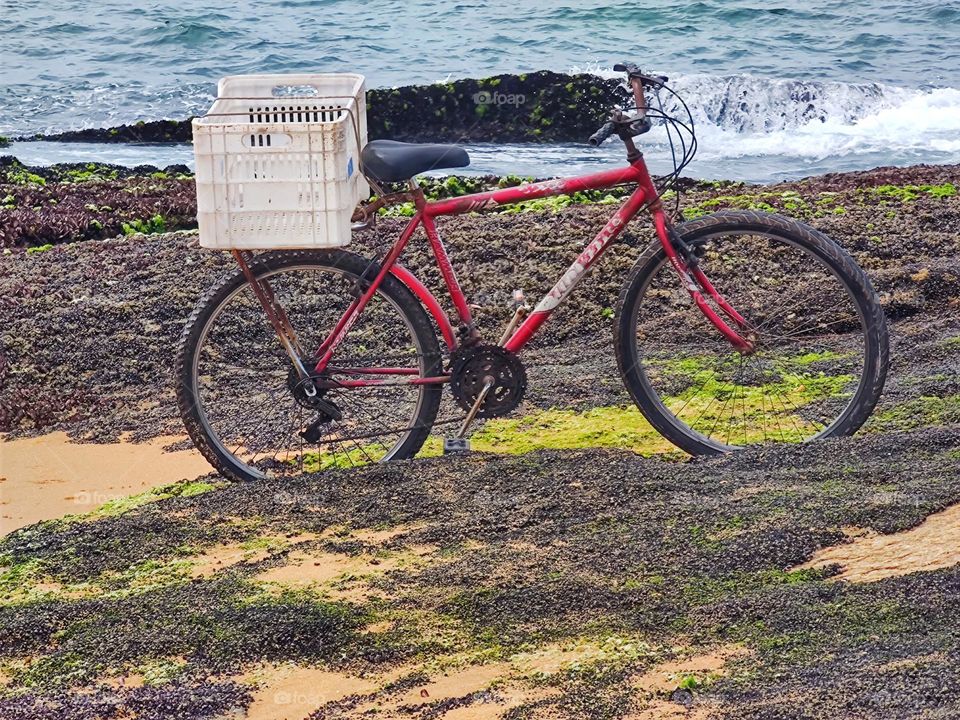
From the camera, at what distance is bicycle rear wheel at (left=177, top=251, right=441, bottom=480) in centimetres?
488

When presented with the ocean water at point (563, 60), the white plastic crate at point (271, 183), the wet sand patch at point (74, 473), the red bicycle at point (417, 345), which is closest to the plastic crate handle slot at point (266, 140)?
the white plastic crate at point (271, 183)

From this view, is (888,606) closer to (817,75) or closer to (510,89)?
(510,89)

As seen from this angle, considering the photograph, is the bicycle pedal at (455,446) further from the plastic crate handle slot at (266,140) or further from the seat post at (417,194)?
the plastic crate handle slot at (266,140)

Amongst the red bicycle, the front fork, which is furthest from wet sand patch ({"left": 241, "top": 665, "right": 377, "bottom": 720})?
the front fork

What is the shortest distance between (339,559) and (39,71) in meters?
25.3

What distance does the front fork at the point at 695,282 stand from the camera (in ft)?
15.6

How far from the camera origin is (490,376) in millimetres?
4816

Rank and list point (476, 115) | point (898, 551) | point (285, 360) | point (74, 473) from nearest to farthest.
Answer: point (898, 551) → point (285, 360) → point (74, 473) → point (476, 115)

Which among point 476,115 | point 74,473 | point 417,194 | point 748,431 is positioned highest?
→ point 417,194

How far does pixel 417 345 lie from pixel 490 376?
1.08 ft

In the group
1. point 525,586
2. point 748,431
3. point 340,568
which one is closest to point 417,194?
point 340,568

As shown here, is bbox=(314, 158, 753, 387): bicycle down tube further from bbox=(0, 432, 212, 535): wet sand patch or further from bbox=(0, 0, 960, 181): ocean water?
bbox=(0, 0, 960, 181): ocean water

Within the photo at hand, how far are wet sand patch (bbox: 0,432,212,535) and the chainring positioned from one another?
4.56ft

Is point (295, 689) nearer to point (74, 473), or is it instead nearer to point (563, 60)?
point (74, 473)
